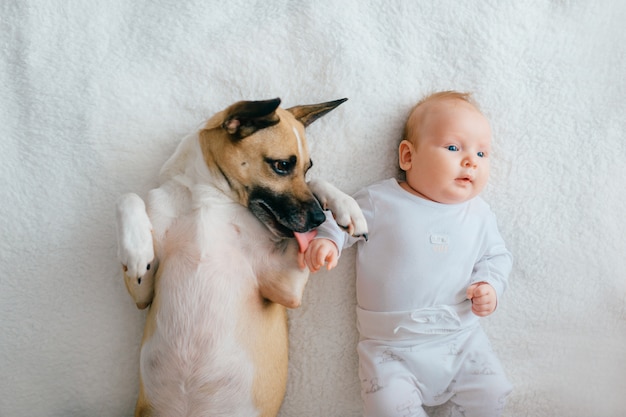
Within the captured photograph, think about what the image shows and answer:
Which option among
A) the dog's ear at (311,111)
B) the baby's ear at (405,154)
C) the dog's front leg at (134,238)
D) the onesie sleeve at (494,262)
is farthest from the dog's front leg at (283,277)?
the onesie sleeve at (494,262)

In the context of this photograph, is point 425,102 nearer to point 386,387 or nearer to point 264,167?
point 264,167

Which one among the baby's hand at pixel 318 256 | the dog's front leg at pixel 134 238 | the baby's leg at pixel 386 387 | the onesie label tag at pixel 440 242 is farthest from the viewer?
the onesie label tag at pixel 440 242

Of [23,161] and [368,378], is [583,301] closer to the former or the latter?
[368,378]

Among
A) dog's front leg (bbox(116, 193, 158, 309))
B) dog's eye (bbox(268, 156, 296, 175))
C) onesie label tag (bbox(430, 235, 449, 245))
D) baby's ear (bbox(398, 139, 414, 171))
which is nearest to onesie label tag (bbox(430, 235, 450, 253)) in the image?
onesie label tag (bbox(430, 235, 449, 245))

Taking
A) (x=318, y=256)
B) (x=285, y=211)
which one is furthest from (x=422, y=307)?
(x=285, y=211)

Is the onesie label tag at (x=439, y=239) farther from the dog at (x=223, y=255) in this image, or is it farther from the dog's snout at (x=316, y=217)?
the dog's snout at (x=316, y=217)

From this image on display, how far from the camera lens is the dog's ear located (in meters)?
2.00

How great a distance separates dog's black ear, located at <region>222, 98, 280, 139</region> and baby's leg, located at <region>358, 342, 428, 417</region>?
874 mm

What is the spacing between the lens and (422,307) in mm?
2020

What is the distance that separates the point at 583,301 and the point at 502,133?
72 centimetres

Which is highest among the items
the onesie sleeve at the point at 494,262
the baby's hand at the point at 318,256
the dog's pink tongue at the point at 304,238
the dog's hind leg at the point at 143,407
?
the dog's pink tongue at the point at 304,238

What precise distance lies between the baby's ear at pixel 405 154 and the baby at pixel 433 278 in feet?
0.04

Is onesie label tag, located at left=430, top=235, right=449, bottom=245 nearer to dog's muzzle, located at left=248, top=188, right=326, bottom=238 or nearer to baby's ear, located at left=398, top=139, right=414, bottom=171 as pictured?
baby's ear, located at left=398, top=139, right=414, bottom=171

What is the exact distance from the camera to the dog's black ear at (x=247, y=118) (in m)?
1.66
